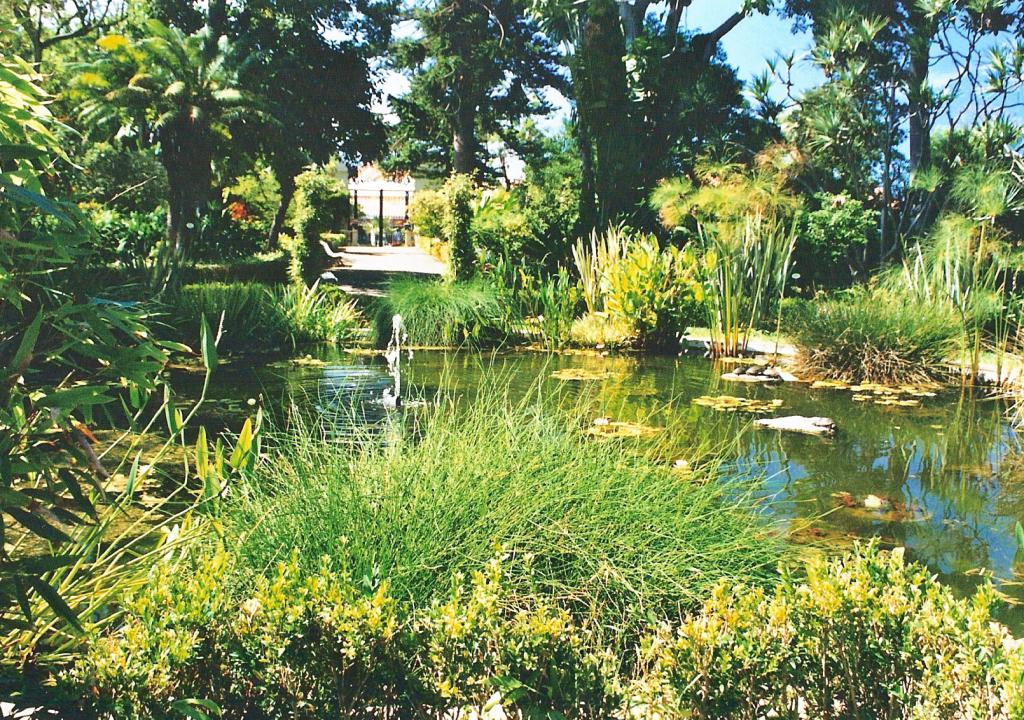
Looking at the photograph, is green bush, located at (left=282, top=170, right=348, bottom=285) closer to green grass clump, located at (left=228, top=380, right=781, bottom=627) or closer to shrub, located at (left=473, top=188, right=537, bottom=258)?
shrub, located at (left=473, top=188, right=537, bottom=258)

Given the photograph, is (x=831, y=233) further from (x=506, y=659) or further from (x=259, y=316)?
(x=506, y=659)

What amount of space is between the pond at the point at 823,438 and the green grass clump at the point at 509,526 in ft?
2.32

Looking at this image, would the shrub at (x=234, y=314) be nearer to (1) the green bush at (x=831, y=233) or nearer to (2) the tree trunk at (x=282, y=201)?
(1) the green bush at (x=831, y=233)

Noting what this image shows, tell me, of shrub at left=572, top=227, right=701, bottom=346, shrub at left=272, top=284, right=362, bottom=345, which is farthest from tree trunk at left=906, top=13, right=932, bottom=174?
shrub at left=272, top=284, right=362, bottom=345

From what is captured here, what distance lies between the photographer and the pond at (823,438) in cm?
448

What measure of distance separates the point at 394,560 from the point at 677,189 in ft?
47.2

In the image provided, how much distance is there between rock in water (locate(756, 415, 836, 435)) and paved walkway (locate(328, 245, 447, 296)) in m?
10.6

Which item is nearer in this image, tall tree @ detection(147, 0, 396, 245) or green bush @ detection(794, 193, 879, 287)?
green bush @ detection(794, 193, 879, 287)

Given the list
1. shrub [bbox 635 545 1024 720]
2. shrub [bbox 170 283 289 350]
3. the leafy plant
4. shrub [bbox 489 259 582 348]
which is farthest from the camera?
shrub [bbox 489 259 582 348]

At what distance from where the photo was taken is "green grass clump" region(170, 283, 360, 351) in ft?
35.2

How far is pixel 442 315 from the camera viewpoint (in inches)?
468

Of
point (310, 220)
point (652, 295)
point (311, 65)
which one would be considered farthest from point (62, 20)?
point (652, 295)

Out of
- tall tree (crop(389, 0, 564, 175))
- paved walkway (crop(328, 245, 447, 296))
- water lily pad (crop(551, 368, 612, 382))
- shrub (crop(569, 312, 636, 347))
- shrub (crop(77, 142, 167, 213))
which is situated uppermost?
tall tree (crop(389, 0, 564, 175))

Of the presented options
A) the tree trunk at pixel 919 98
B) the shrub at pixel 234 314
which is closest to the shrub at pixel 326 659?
the shrub at pixel 234 314
